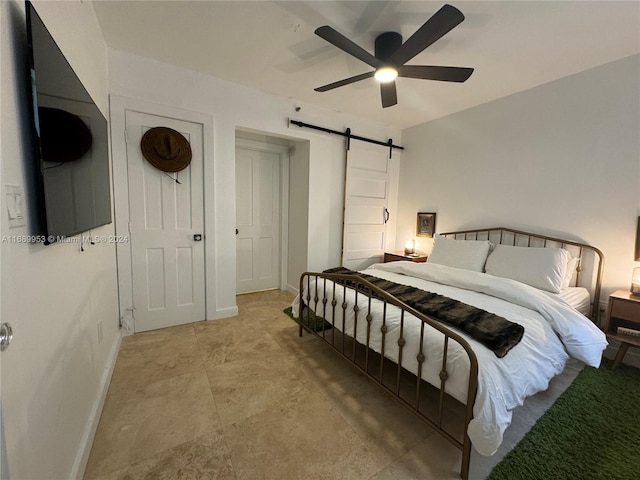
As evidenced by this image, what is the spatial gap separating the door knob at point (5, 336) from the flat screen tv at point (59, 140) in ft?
1.10

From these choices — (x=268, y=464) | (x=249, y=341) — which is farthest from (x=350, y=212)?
(x=268, y=464)

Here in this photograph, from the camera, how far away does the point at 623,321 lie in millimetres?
2246

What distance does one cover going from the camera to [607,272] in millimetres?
2441

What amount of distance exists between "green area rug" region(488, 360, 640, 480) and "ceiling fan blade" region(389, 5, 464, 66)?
7.73 feet

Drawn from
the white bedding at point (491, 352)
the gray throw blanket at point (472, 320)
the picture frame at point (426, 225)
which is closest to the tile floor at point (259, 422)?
the white bedding at point (491, 352)

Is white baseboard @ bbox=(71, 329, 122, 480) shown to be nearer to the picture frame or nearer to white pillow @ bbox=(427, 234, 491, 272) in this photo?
white pillow @ bbox=(427, 234, 491, 272)

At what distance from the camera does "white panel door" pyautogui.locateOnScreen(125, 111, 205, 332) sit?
2566 millimetres

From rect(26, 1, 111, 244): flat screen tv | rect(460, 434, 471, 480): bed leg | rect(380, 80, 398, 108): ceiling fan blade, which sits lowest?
rect(460, 434, 471, 480): bed leg

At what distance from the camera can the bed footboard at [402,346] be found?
132 centimetres

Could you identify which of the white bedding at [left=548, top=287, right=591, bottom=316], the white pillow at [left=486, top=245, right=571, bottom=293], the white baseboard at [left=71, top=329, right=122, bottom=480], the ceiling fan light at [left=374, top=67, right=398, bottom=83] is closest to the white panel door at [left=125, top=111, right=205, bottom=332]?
the white baseboard at [left=71, top=329, right=122, bottom=480]

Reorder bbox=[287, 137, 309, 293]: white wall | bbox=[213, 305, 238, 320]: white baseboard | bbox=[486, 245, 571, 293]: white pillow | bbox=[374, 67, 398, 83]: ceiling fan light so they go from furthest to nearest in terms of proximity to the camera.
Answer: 1. bbox=[287, 137, 309, 293]: white wall
2. bbox=[213, 305, 238, 320]: white baseboard
3. bbox=[486, 245, 571, 293]: white pillow
4. bbox=[374, 67, 398, 83]: ceiling fan light

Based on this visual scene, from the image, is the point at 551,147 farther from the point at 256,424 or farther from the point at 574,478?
the point at 256,424

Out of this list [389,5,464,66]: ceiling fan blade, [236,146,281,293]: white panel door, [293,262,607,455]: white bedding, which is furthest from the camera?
[236,146,281,293]: white panel door

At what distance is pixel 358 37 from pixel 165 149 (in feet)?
6.62
